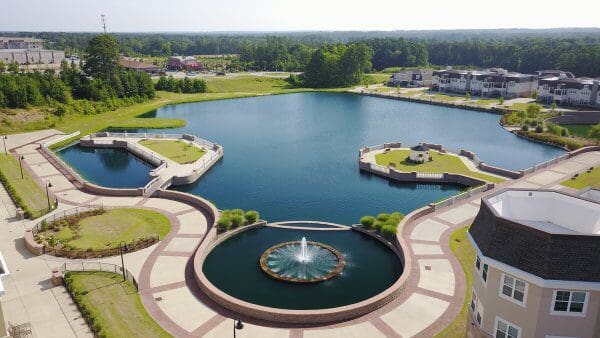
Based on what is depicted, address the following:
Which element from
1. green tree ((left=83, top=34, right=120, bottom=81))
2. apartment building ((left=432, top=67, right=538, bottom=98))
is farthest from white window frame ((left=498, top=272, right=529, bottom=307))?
apartment building ((left=432, top=67, right=538, bottom=98))

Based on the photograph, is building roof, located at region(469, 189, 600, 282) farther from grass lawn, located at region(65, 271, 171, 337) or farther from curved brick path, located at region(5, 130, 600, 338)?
grass lawn, located at region(65, 271, 171, 337)

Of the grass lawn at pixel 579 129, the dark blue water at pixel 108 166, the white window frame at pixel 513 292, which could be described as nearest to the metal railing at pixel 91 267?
the dark blue water at pixel 108 166

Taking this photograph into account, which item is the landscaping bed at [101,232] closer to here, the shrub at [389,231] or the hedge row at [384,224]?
the hedge row at [384,224]

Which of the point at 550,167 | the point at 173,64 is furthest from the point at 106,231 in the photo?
the point at 173,64

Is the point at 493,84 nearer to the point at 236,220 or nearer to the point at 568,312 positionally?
the point at 236,220

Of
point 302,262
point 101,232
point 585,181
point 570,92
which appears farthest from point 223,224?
point 570,92

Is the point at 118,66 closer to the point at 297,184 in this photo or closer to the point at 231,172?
the point at 231,172
